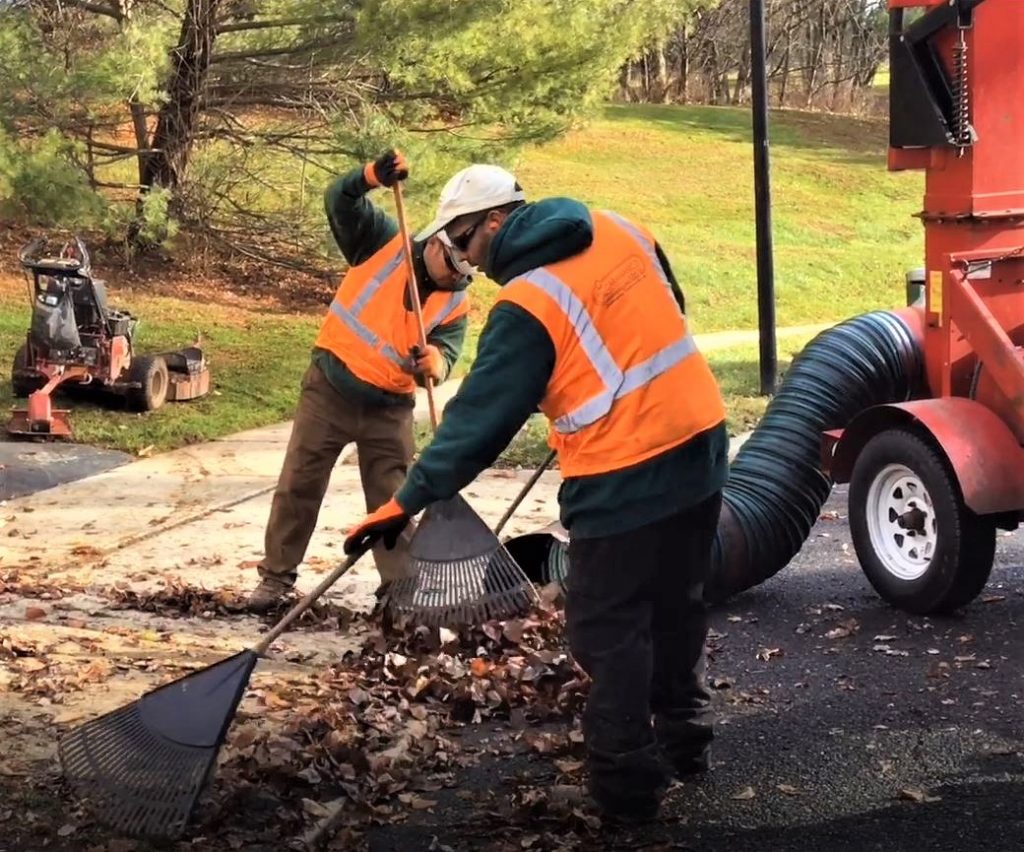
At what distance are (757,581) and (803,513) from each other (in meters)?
0.36

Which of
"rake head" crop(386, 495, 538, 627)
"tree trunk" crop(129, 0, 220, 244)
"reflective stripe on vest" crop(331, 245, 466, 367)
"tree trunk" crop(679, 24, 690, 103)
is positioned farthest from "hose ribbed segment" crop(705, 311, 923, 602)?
"tree trunk" crop(679, 24, 690, 103)

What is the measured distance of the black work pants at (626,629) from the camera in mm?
3877

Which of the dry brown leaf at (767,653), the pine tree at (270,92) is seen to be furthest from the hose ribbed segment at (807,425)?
the pine tree at (270,92)

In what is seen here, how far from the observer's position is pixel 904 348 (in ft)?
20.2

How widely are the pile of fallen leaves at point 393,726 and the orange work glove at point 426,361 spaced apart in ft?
3.36

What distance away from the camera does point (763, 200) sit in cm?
1099

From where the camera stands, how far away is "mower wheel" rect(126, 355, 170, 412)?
33.0ft

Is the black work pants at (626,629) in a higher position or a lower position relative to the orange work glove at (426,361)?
lower

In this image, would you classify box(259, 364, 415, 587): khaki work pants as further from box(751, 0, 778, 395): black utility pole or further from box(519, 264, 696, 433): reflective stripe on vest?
box(751, 0, 778, 395): black utility pole

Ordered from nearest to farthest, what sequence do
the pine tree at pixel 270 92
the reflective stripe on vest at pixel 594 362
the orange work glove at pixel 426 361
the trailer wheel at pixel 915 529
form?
the reflective stripe on vest at pixel 594 362 → the trailer wheel at pixel 915 529 → the orange work glove at pixel 426 361 → the pine tree at pixel 270 92

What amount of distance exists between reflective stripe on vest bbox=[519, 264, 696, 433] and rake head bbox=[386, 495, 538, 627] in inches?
43.7

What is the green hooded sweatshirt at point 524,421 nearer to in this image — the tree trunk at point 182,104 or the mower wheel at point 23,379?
the mower wheel at point 23,379

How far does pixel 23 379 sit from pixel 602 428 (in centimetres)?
719

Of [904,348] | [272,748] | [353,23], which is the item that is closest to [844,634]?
[904,348]
